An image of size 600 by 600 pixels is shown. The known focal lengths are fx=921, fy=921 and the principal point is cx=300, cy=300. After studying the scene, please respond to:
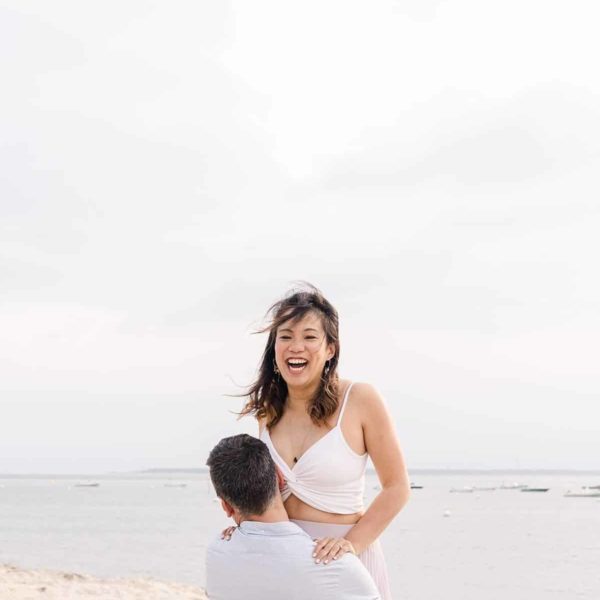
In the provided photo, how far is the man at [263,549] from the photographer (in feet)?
9.30

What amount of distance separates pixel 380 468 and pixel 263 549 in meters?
0.64

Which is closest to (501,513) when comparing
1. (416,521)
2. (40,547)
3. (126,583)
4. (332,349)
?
(416,521)

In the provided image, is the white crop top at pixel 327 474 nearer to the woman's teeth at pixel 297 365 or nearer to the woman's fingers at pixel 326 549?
the woman's teeth at pixel 297 365

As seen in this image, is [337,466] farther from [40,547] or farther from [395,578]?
[40,547]

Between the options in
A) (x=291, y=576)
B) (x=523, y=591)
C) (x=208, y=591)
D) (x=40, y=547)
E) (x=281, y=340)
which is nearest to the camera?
(x=291, y=576)

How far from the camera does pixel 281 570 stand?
2.86 m

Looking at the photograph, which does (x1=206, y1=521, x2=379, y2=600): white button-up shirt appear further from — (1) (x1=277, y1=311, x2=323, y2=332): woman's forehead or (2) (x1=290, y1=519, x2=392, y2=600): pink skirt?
(1) (x1=277, y1=311, x2=323, y2=332): woman's forehead

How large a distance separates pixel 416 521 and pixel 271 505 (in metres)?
53.5

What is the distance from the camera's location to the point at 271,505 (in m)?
2.96

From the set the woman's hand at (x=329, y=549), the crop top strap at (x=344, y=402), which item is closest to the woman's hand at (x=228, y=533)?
the woman's hand at (x=329, y=549)

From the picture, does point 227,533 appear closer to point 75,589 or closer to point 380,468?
point 380,468

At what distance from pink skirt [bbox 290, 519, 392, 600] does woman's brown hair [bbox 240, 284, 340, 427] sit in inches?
14.6

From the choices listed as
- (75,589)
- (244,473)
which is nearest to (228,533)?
(244,473)

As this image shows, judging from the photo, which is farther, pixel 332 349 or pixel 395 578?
pixel 395 578
